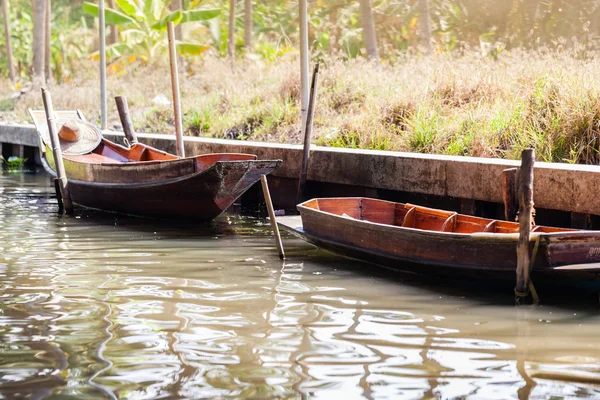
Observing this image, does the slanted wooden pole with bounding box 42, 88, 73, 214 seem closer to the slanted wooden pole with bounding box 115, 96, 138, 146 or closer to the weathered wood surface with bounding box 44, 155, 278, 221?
the weathered wood surface with bounding box 44, 155, 278, 221

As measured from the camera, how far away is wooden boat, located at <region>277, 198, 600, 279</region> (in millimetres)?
7773

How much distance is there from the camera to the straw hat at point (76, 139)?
16503 millimetres

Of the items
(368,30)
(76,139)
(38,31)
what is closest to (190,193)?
(76,139)

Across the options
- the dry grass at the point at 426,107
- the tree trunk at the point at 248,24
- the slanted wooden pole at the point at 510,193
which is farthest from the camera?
the tree trunk at the point at 248,24

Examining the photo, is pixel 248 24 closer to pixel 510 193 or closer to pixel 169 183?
pixel 169 183

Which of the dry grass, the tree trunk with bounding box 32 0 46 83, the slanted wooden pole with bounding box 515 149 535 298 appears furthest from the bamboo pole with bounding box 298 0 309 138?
the tree trunk with bounding box 32 0 46 83

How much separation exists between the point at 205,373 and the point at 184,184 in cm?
688

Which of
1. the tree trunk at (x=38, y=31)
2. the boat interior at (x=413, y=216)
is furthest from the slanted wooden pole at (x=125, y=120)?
the tree trunk at (x=38, y=31)

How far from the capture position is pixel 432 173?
11.3 m

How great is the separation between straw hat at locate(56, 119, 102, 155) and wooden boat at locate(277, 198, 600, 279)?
6605 millimetres

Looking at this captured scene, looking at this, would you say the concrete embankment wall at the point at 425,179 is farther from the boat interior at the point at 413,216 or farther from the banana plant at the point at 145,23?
the banana plant at the point at 145,23

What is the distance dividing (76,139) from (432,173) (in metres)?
7.82

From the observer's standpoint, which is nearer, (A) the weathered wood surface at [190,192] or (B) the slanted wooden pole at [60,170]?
(A) the weathered wood surface at [190,192]

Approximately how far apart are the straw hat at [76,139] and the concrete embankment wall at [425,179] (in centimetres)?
258
